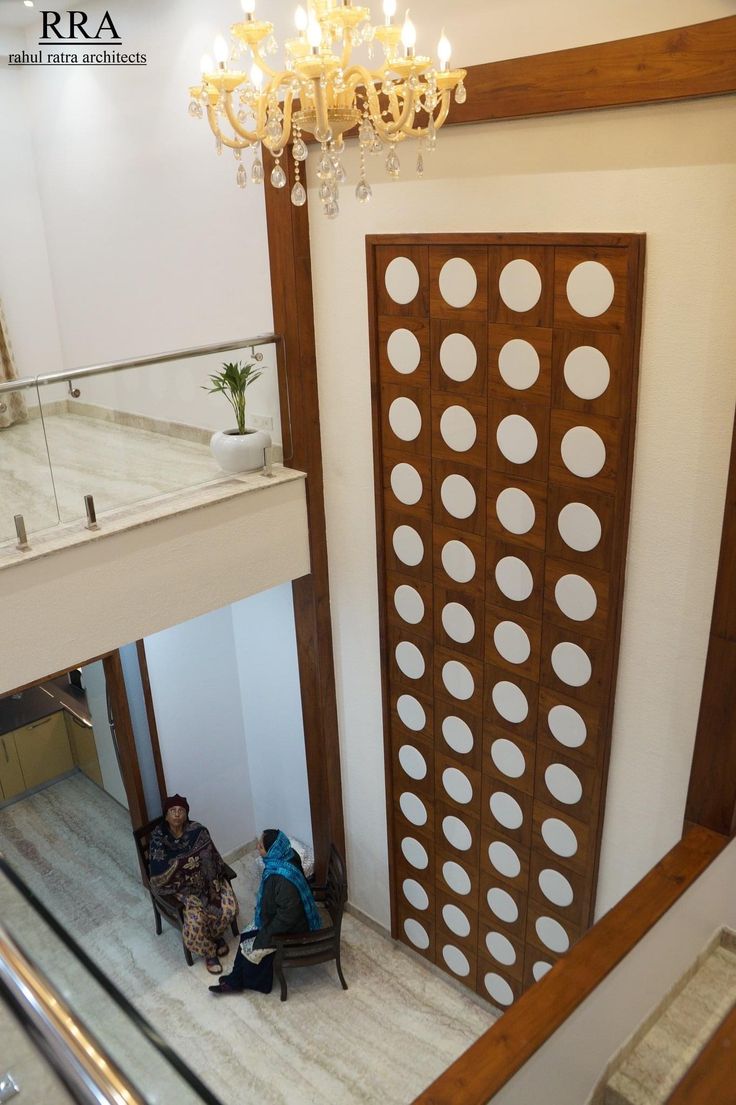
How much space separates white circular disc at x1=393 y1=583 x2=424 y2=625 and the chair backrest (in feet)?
6.39

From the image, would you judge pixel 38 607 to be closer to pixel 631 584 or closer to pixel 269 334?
pixel 269 334

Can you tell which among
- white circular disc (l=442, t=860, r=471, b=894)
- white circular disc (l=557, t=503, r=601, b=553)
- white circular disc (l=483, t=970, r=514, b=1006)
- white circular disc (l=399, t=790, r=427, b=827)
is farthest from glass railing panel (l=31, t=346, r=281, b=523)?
white circular disc (l=483, t=970, r=514, b=1006)

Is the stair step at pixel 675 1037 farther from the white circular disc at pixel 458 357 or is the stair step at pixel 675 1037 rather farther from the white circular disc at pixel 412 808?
the white circular disc at pixel 458 357

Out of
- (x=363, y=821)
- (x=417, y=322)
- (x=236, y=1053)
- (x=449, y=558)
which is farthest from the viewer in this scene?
(x=363, y=821)

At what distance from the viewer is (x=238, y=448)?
4.81m

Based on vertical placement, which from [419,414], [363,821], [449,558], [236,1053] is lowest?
[236,1053]

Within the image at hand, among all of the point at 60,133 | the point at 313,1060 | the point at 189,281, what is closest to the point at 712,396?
the point at 189,281

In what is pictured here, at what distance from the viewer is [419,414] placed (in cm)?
452

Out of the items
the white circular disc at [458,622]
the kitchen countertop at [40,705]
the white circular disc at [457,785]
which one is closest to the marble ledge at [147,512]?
the white circular disc at [458,622]

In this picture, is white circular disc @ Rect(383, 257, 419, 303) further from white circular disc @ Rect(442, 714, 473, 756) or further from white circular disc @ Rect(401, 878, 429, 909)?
white circular disc @ Rect(401, 878, 429, 909)

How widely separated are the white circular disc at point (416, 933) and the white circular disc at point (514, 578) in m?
2.60

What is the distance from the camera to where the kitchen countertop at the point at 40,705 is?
7.87m

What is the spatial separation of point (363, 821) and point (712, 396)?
375 centimetres

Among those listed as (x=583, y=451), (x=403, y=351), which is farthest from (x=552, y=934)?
(x=403, y=351)
